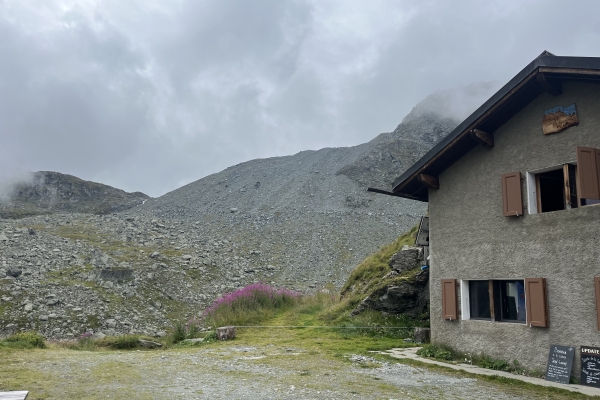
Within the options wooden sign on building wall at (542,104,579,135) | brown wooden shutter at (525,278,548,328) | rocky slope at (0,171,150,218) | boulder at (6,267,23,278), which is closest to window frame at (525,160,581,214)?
wooden sign on building wall at (542,104,579,135)

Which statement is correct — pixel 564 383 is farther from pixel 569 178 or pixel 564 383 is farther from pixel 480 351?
pixel 569 178

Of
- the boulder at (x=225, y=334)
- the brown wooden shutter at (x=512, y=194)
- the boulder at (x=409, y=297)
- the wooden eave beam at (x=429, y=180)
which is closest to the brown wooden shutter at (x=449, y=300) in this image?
the brown wooden shutter at (x=512, y=194)

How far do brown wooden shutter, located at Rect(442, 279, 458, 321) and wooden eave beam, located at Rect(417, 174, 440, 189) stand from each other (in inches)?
101

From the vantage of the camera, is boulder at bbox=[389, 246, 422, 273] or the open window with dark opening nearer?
the open window with dark opening

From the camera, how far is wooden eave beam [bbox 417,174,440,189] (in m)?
13.0

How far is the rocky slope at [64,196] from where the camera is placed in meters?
81.2

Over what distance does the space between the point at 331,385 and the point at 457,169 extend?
270 inches

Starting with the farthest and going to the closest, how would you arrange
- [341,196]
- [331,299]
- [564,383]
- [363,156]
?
[363,156] → [341,196] → [331,299] → [564,383]

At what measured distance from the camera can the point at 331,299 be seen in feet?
71.9

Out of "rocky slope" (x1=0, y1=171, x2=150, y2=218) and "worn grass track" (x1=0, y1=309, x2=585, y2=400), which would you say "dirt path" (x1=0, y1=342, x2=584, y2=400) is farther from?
"rocky slope" (x1=0, y1=171, x2=150, y2=218)

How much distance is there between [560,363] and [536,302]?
1244 mm

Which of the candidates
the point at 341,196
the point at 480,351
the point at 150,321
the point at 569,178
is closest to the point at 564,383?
the point at 480,351

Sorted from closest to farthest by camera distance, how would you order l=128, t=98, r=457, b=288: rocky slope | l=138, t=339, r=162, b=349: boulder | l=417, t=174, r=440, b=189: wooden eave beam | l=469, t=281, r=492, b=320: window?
1. l=469, t=281, r=492, b=320: window
2. l=417, t=174, r=440, b=189: wooden eave beam
3. l=138, t=339, r=162, b=349: boulder
4. l=128, t=98, r=457, b=288: rocky slope

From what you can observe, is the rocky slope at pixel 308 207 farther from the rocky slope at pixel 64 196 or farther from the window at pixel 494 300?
the rocky slope at pixel 64 196
